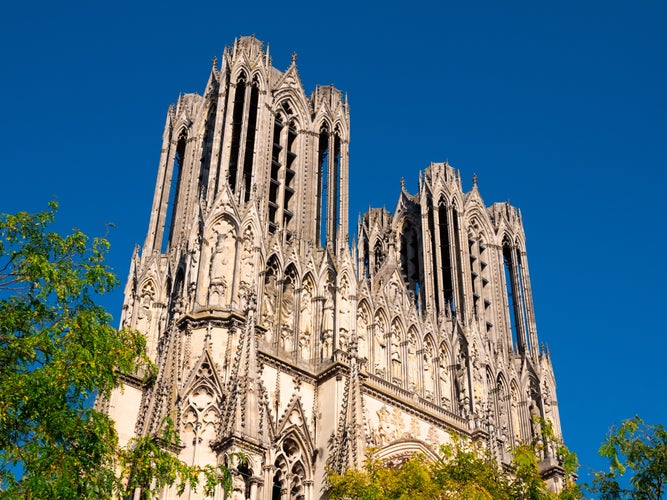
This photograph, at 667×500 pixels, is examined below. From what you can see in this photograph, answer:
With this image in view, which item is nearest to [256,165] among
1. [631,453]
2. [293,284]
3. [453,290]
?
[293,284]

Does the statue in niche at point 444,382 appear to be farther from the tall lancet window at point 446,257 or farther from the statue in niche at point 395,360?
the tall lancet window at point 446,257

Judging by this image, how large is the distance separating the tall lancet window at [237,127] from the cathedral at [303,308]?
0.09m

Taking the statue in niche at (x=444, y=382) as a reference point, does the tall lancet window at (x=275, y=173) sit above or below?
above

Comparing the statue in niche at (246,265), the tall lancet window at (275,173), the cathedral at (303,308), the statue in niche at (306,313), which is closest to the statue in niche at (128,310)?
the cathedral at (303,308)

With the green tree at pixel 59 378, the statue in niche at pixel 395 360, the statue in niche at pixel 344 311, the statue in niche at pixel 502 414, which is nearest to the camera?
the green tree at pixel 59 378

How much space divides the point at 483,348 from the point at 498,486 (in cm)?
1709

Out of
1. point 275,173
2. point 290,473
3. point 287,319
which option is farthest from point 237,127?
point 290,473

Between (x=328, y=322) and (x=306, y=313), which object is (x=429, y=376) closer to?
(x=328, y=322)

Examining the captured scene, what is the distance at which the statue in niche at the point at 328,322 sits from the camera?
33.0 meters

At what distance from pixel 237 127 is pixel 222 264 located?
28.1 ft

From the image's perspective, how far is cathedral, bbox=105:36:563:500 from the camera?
2905cm

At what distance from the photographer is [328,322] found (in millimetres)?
33750

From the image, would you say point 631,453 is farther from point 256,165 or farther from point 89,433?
point 256,165

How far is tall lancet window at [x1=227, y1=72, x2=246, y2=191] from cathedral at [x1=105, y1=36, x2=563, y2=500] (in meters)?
0.09
